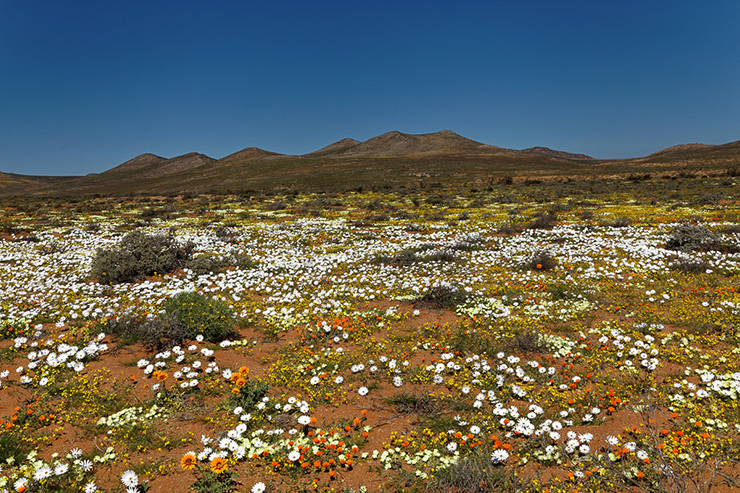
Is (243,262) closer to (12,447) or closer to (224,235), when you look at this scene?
(224,235)

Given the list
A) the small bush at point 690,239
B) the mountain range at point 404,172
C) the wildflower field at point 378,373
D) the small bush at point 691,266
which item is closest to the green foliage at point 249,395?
the wildflower field at point 378,373

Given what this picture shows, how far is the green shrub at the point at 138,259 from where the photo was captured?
39.2 feet

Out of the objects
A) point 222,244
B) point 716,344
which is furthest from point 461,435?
point 222,244

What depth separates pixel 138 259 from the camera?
42.2 ft

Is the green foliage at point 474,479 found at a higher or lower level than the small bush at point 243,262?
lower

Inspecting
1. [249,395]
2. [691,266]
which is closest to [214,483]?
[249,395]

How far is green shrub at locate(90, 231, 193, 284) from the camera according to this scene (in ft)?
39.2

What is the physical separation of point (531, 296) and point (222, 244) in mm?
14744

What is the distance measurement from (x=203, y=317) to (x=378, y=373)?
4236 millimetres

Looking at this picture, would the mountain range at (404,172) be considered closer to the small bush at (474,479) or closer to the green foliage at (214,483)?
the small bush at (474,479)

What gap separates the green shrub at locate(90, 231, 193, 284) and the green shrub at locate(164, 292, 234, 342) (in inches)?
204

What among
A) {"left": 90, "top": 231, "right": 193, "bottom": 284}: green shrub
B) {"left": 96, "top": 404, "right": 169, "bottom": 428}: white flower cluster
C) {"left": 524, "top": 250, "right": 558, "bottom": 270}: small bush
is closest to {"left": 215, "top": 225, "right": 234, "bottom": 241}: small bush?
{"left": 90, "top": 231, "right": 193, "bottom": 284}: green shrub

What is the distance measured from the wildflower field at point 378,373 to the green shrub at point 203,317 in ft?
0.14

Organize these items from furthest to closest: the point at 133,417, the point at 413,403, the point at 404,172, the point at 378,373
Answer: the point at 404,172
the point at 378,373
the point at 413,403
the point at 133,417
